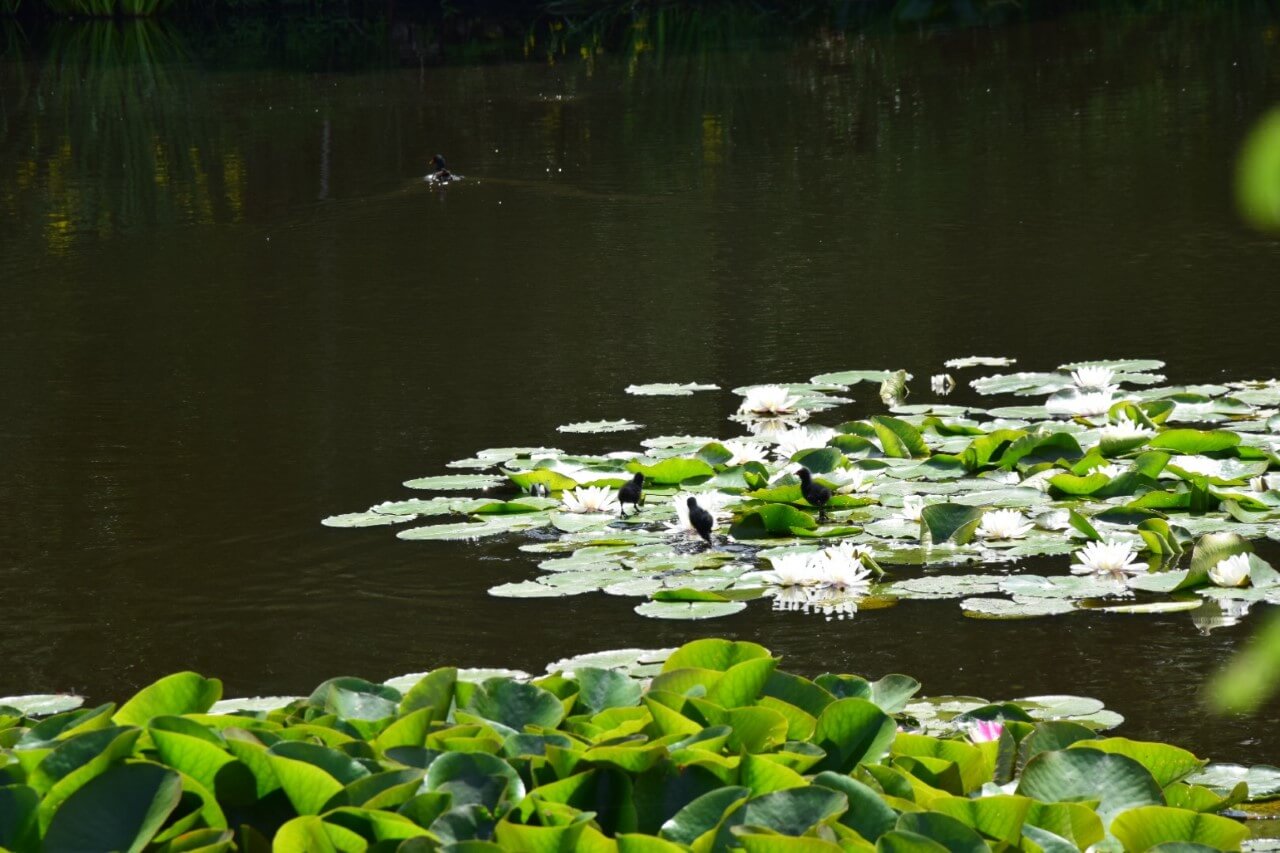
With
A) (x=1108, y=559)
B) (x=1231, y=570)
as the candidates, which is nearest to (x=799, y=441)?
(x=1108, y=559)

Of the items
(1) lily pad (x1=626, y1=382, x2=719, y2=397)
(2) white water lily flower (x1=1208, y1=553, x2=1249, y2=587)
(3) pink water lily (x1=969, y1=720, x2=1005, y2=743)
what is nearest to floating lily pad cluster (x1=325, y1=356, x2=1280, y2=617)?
(2) white water lily flower (x1=1208, y1=553, x2=1249, y2=587)

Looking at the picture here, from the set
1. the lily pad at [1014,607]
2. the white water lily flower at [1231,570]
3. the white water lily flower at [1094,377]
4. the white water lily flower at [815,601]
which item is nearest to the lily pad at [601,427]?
the white water lily flower at [1094,377]

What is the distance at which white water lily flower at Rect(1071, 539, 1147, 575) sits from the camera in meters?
4.13

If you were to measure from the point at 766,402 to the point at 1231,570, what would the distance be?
2.09m

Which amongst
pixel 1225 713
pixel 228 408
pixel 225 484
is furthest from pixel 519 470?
pixel 1225 713

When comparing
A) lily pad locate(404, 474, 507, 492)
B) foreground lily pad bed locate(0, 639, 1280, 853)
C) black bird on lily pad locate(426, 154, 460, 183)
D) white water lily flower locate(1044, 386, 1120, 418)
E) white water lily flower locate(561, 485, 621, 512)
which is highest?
black bird on lily pad locate(426, 154, 460, 183)

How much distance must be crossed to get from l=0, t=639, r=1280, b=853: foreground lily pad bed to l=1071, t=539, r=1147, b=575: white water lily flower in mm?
1393

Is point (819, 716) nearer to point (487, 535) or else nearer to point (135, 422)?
point (487, 535)

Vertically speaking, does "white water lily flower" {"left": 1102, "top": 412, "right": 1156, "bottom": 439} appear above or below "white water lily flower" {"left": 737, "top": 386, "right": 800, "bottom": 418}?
above

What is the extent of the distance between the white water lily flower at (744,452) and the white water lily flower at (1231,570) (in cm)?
152

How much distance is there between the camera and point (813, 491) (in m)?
4.64

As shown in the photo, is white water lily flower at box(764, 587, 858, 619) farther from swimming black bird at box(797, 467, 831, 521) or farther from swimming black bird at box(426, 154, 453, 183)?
swimming black bird at box(426, 154, 453, 183)

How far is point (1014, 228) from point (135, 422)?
5.15 meters

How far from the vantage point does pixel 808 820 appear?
208 centimetres
